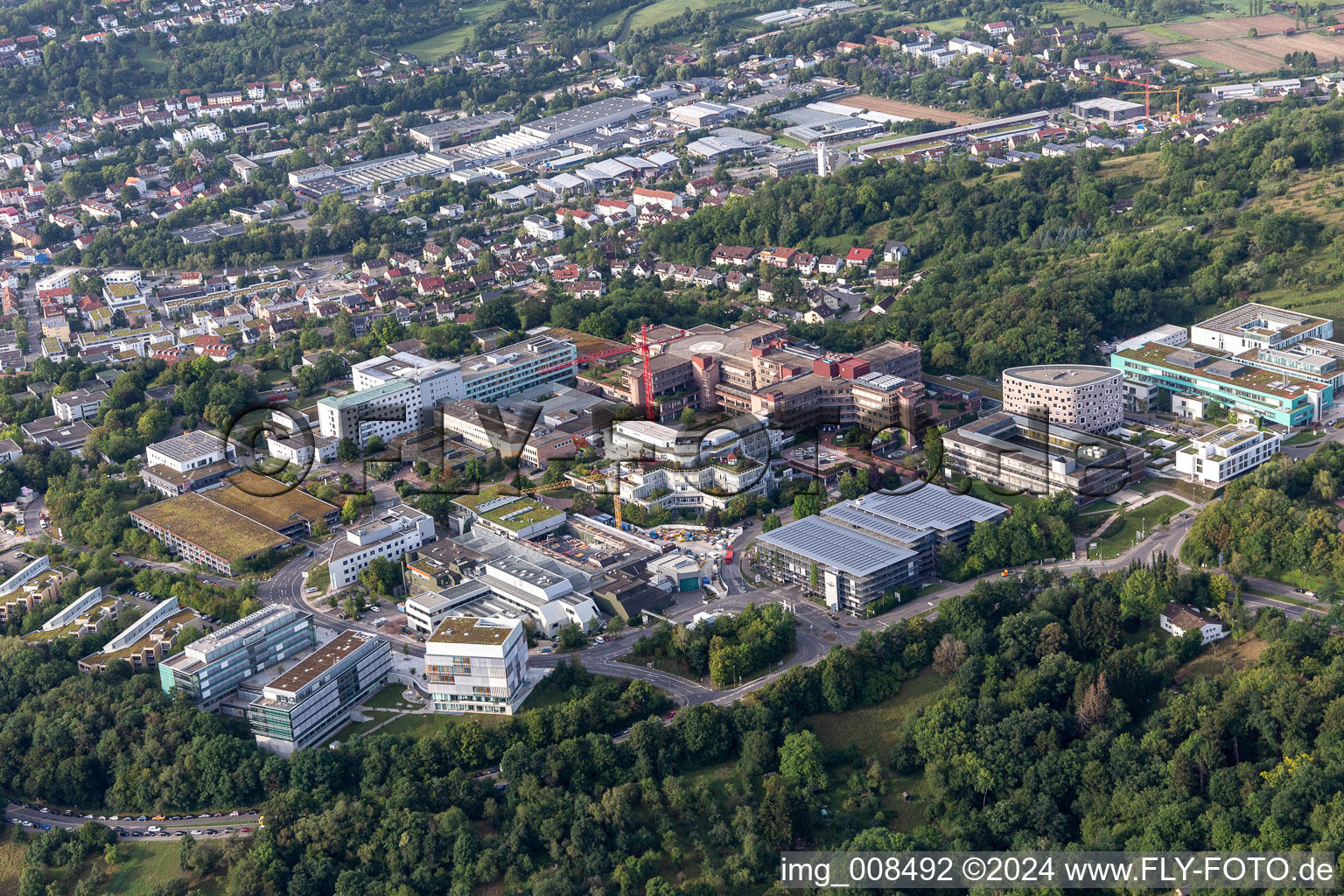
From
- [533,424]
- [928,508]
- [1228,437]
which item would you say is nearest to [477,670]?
[928,508]

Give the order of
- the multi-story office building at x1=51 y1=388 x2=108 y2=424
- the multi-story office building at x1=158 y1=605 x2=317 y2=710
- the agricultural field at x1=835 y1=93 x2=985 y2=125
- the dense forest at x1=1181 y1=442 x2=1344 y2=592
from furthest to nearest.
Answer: the agricultural field at x1=835 y1=93 x2=985 y2=125 < the multi-story office building at x1=51 y1=388 x2=108 y2=424 < the dense forest at x1=1181 y1=442 x2=1344 y2=592 < the multi-story office building at x1=158 y1=605 x2=317 y2=710

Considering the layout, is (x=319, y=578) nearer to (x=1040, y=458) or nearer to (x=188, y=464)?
(x=188, y=464)

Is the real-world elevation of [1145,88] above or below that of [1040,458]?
above

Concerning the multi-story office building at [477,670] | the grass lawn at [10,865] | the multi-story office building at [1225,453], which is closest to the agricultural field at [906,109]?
the multi-story office building at [1225,453]

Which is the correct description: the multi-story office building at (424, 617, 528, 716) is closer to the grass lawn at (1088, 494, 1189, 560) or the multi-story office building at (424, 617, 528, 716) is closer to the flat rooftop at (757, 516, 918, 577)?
the flat rooftop at (757, 516, 918, 577)

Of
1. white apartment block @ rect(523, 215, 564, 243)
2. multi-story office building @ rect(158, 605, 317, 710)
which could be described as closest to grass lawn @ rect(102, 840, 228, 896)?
multi-story office building @ rect(158, 605, 317, 710)
